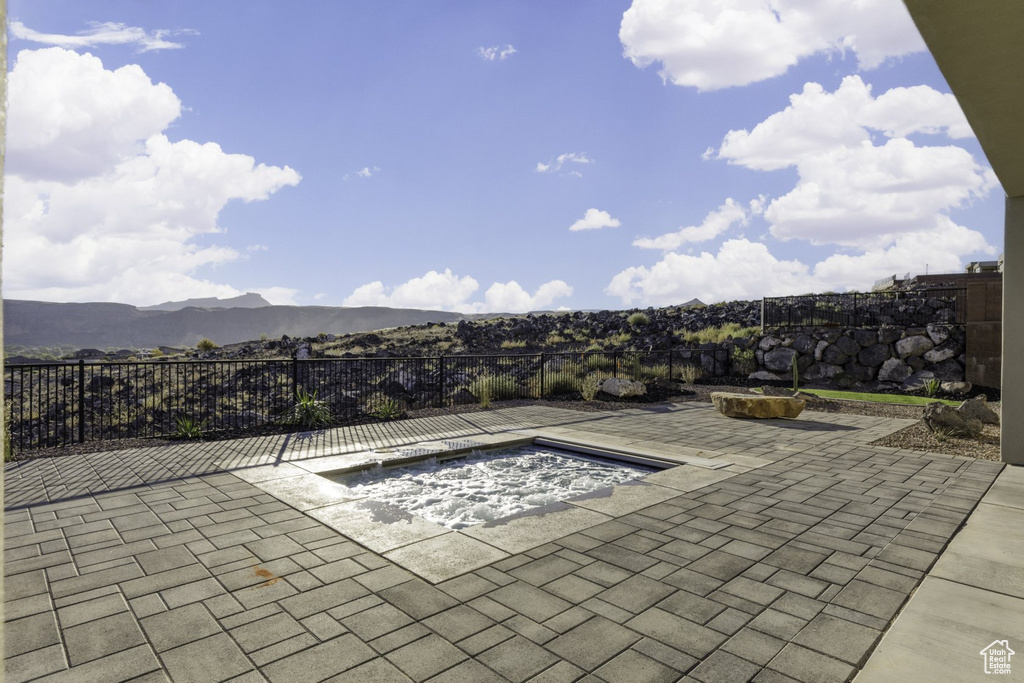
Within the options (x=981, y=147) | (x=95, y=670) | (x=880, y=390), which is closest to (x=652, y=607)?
(x=95, y=670)

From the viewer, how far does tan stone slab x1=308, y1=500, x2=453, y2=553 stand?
180 inches

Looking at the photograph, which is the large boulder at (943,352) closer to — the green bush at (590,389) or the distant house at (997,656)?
the green bush at (590,389)

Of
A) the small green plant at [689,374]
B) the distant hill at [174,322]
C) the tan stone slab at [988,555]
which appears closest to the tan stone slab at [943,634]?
the tan stone slab at [988,555]

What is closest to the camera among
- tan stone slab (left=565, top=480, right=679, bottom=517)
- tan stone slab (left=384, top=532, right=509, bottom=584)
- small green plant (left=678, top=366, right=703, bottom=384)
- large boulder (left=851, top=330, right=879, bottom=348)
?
tan stone slab (left=384, top=532, right=509, bottom=584)

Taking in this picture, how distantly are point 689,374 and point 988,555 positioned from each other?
15197 mm

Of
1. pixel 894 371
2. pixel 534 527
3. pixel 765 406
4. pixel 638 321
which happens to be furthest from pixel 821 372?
pixel 534 527

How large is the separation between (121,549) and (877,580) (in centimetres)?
523

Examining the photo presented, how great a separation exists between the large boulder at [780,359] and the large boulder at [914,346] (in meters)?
3.05

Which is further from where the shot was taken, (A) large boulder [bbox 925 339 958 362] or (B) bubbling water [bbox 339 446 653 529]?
(A) large boulder [bbox 925 339 958 362]

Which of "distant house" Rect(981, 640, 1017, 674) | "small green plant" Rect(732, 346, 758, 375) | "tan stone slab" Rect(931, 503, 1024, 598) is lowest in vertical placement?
"distant house" Rect(981, 640, 1017, 674)

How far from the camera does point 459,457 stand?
7812mm

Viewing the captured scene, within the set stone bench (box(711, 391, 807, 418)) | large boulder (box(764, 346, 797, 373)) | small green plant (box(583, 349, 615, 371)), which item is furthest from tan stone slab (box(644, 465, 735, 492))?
large boulder (box(764, 346, 797, 373))

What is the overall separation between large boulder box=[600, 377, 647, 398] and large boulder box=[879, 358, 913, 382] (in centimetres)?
988

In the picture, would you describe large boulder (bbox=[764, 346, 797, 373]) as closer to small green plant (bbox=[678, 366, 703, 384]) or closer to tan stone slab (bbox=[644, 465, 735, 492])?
small green plant (bbox=[678, 366, 703, 384])
